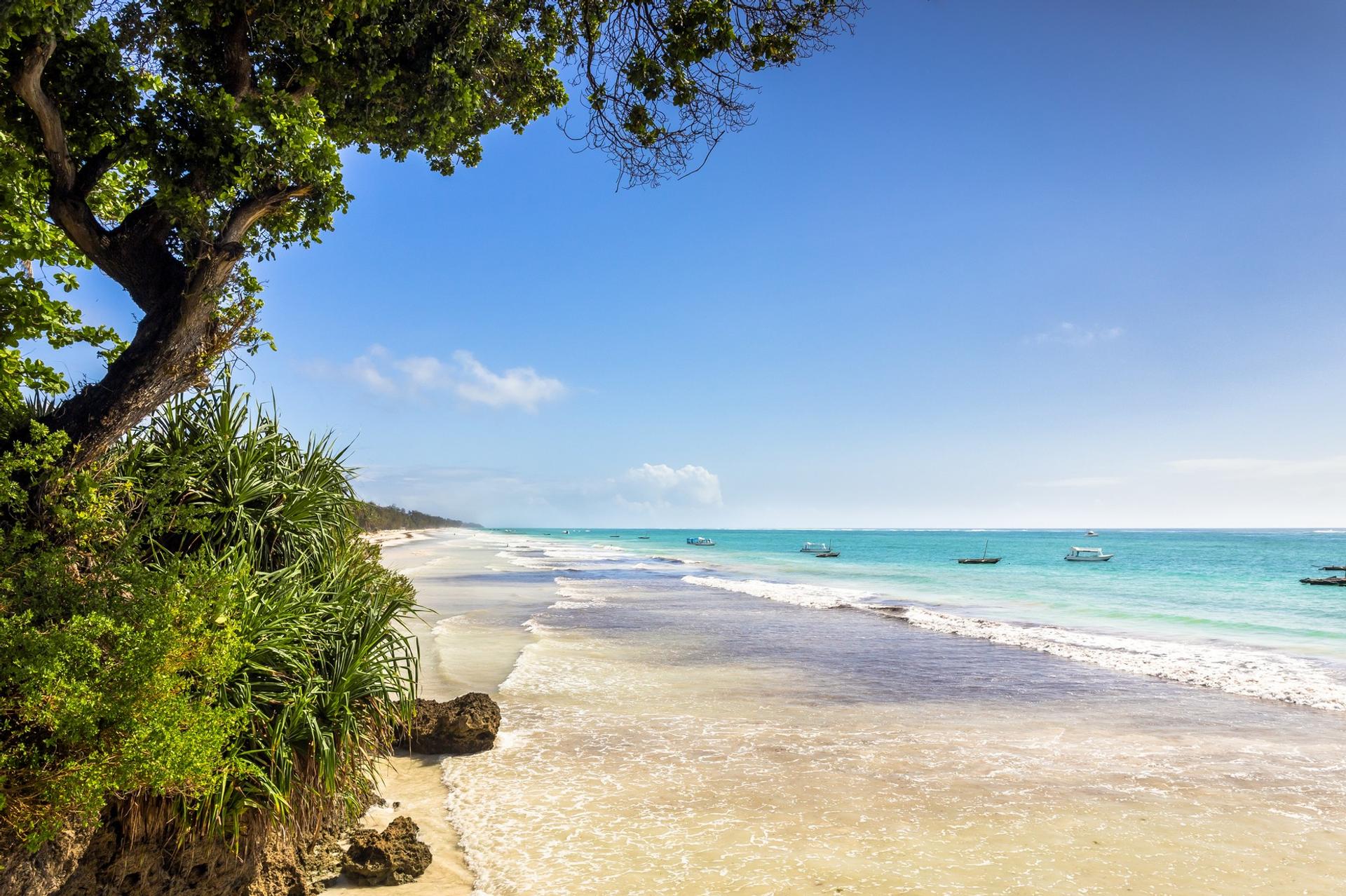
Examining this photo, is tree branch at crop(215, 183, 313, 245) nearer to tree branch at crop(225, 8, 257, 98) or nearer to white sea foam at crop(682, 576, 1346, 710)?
tree branch at crop(225, 8, 257, 98)

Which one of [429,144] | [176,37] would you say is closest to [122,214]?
[176,37]

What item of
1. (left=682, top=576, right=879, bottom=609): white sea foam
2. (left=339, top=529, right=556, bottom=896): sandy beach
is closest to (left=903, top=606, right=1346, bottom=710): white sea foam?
(left=682, top=576, right=879, bottom=609): white sea foam

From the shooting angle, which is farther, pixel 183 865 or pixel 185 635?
pixel 183 865

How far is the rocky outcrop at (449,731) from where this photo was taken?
760cm

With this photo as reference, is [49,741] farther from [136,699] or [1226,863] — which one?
[1226,863]

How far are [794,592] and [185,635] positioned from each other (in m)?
28.4

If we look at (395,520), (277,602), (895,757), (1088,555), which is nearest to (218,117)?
(277,602)

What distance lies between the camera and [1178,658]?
15.4 metres

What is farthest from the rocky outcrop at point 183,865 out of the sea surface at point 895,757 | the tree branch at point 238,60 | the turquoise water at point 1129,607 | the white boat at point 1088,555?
the white boat at point 1088,555

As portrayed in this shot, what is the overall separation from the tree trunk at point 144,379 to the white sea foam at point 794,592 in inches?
881

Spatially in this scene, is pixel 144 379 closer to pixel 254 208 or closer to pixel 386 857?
pixel 254 208

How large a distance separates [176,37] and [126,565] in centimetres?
432

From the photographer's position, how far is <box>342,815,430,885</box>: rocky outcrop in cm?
472

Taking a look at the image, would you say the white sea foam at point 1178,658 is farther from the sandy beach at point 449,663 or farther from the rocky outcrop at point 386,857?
the rocky outcrop at point 386,857
